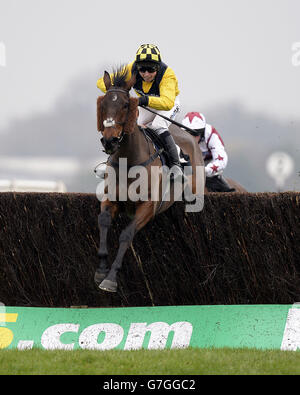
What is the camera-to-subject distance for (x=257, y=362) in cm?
608

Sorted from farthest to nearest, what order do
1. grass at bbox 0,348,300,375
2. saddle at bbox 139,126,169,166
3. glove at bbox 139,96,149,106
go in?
saddle at bbox 139,126,169,166
glove at bbox 139,96,149,106
grass at bbox 0,348,300,375

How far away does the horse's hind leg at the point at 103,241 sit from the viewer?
7186mm

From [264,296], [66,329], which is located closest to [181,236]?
[264,296]

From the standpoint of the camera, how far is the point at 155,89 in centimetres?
828

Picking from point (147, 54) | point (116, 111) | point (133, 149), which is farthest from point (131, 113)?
point (147, 54)

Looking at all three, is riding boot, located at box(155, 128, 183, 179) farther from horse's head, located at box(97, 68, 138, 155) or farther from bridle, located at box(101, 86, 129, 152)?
bridle, located at box(101, 86, 129, 152)

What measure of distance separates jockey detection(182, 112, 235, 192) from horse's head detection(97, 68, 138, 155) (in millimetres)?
4513

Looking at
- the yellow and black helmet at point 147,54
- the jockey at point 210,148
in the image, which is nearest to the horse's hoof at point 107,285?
the yellow and black helmet at point 147,54

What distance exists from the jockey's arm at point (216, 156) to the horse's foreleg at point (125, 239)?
14.1 feet

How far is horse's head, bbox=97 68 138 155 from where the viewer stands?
689 centimetres

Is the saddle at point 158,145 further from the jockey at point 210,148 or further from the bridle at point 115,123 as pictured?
the jockey at point 210,148

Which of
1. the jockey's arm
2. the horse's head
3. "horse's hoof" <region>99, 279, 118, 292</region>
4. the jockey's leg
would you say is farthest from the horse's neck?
the jockey's leg
